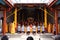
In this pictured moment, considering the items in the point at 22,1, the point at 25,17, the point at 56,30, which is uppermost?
the point at 22,1

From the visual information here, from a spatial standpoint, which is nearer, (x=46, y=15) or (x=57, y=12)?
(x=57, y=12)

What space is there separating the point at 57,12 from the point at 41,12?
717cm

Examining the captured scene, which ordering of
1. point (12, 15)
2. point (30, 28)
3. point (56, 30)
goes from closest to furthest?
point (56, 30)
point (30, 28)
point (12, 15)

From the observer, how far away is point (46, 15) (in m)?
27.0

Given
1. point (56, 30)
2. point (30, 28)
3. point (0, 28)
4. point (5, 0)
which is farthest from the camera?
point (30, 28)

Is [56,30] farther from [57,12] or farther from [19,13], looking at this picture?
[19,13]

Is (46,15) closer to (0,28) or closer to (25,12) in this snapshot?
(25,12)

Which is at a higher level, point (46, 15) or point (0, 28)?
point (46, 15)

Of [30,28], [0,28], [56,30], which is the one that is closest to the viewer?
[56,30]

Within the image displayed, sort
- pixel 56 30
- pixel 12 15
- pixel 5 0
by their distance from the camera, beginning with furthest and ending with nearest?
pixel 12 15 < pixel 56 30 < pixel 5 0

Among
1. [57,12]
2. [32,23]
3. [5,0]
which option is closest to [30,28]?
[32,23]

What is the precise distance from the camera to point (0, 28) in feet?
79.6

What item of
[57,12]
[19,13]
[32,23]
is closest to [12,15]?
[19,13]

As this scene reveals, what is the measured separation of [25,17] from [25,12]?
703 mm
